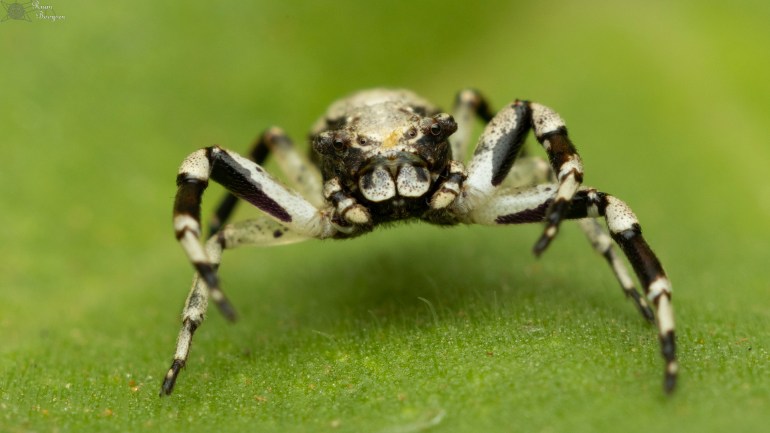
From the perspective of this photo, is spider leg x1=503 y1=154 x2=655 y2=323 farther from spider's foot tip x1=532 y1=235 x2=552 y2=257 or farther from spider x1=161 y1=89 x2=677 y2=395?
spider's foot tip x1=532 y1=235 x2=552 y2=257

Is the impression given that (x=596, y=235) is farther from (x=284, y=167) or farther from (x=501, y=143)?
(x=284, y=167)

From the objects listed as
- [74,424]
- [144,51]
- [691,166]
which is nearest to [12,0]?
[144,51]

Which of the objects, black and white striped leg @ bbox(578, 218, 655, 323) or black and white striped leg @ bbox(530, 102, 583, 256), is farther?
black and white striped leg @ bbox(578, 218, 655, 323)

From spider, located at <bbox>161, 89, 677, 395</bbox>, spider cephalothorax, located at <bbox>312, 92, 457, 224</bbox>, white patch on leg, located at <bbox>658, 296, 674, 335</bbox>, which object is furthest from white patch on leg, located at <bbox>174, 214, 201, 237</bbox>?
white patch on leg, located at <bbox>658, 296, 674, 335</bbox>

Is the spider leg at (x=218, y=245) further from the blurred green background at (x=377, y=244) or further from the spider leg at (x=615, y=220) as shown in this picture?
the spider leg at (x=615, y=220)

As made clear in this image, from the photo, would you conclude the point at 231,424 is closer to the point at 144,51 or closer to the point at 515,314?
the point at 515,314

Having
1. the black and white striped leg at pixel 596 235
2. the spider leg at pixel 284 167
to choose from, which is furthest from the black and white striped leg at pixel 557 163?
the spider leg at pixel 284 167
